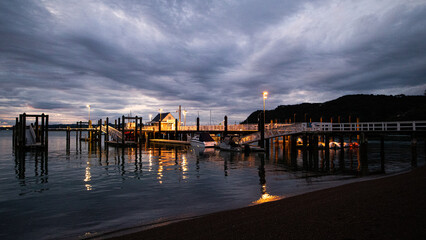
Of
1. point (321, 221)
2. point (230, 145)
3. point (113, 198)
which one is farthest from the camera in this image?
point (230, 145)

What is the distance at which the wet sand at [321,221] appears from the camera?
6016 millimetres

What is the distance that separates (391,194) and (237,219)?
6692 millimetres

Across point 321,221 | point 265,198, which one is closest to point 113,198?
point 265,198

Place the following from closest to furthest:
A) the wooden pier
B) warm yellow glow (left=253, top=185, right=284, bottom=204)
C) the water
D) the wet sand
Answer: the wet sand
the water
warm yellow glow (left=253, top=185, right=284, bottom=204)
the wooden pier

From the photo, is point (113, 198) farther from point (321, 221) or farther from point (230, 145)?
point (230, 145)

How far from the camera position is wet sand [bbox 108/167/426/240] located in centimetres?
602

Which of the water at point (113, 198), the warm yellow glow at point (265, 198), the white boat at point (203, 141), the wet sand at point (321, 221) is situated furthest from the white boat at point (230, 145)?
the wet sand at point (321, 221)

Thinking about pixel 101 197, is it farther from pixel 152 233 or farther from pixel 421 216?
pixel 421 216

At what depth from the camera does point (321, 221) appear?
22.9 feet

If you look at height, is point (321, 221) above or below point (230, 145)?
above

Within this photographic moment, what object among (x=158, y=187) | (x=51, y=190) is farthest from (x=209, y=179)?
(x=51, y=190)

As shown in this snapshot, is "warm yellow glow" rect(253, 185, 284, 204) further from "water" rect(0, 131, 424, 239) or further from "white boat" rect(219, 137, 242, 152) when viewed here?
"white boat" rect(219, 137, 242, 152)

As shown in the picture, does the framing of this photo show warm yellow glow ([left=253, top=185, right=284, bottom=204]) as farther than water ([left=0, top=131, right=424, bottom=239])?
Yes

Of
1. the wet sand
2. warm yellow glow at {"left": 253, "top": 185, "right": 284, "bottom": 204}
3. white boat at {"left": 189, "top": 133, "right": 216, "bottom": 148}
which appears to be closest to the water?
warm yellow glow at {"left": 253, "top": 185, "right": 284, "bottom": 204}
